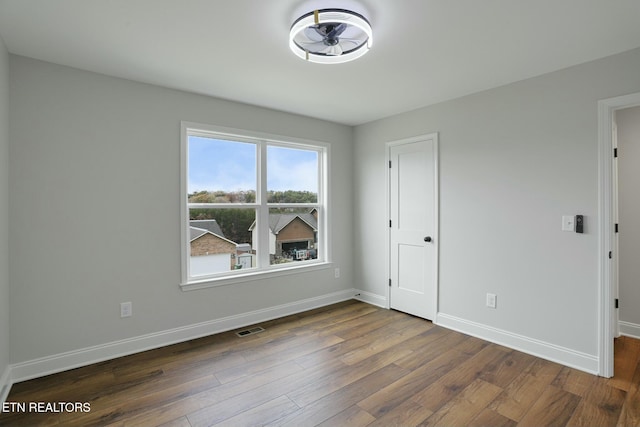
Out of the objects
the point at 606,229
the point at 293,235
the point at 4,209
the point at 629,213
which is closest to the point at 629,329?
the point at 629,213

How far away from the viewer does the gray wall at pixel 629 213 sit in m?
3.21

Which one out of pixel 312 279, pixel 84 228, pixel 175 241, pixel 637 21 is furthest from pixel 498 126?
pixel 84 228

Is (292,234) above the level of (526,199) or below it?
below

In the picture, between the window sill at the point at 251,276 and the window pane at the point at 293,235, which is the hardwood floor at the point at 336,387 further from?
the window pane at the point at 293,235

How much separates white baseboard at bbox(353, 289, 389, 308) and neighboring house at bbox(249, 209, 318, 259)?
913 mm

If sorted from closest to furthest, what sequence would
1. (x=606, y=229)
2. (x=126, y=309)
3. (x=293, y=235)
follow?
(x=606, y=229)
(x=126, y=309)
(x=293, y=235)

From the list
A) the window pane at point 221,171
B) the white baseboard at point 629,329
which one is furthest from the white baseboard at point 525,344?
the window pane at point 221,171

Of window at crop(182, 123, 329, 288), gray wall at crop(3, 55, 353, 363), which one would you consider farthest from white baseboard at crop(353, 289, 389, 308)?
gray wall at crop(3, 55, 353, 363)

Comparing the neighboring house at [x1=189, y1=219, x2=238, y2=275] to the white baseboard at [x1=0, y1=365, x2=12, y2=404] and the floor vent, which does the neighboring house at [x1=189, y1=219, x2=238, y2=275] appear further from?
the white baseboard at [x1=0, y1=365, x2=12, y2=404]

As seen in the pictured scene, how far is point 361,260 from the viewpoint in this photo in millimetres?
4566

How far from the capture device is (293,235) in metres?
4.12

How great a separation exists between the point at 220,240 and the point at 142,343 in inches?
46.8

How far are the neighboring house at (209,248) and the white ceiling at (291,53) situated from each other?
139 centimetres

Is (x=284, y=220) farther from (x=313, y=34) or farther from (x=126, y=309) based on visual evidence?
(x=313, y=34)
